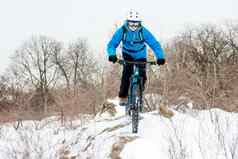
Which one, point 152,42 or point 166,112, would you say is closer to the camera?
point 152,42

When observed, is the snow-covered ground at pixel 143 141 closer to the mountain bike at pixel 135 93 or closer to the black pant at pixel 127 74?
the mountain bike at pixel 135 93

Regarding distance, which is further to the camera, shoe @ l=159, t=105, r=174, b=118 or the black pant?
shoe @ l=159, t=105, r=174, b=118

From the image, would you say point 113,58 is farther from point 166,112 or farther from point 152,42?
point 166,112

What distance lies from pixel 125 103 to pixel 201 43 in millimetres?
34181

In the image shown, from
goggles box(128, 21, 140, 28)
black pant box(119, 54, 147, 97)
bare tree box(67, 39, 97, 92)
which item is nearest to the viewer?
goggles box(128, 21, 140, 28)

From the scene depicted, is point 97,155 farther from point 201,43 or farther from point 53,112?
point 201,43

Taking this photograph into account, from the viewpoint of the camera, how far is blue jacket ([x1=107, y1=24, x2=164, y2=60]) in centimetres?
629

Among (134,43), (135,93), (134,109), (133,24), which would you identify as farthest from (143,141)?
(133,24)

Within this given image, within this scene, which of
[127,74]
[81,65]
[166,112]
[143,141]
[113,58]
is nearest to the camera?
[143,141]

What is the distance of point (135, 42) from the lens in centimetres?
635

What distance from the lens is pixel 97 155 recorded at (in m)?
5.88

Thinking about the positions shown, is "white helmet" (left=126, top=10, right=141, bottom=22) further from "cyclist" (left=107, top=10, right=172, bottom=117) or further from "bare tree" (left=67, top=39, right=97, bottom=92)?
"bare tree" (left=67, top=39, right=97, bottom=92)

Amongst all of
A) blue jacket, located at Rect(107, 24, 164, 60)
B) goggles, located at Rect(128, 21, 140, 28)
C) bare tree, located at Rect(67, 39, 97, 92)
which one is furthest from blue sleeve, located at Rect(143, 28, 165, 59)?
bare tree, located at Rect(67, 39, 97, 92)

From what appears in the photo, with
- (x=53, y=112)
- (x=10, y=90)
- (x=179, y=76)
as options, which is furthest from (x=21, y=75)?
(x=179, y=76)
